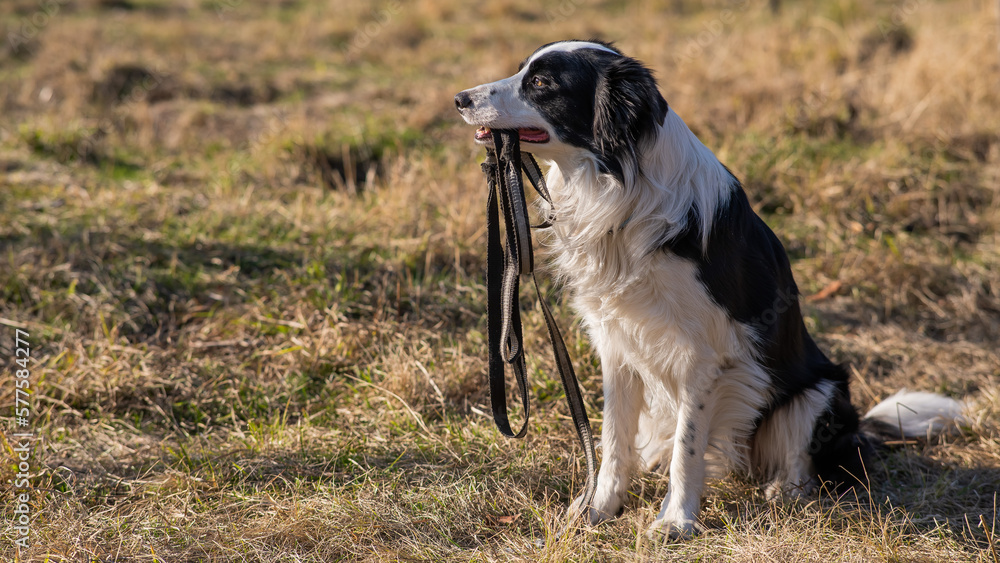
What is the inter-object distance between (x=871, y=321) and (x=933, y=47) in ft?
11.9

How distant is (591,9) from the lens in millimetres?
10219

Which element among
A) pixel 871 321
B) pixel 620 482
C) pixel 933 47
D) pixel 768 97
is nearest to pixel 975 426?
pixel 871 321

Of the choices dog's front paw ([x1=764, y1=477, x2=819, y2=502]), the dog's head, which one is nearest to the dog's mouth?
the dog's head

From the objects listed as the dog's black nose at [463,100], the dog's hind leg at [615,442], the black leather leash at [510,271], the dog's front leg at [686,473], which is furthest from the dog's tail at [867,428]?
the dog's black nose at [463,100]

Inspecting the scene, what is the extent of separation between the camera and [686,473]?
7.89 ft

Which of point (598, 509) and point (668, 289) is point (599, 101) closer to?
point (668, 289)

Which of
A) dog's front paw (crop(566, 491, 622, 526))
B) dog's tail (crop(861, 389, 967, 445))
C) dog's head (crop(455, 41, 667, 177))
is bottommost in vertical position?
dog's front paw (crop(566, 491, 622, 526))

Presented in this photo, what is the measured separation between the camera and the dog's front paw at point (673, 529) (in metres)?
2.38

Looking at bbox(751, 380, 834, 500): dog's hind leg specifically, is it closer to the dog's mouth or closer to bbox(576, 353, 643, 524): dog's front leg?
bbox(576, 353, 643, 524): dog's front leg

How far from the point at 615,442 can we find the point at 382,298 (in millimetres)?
1466

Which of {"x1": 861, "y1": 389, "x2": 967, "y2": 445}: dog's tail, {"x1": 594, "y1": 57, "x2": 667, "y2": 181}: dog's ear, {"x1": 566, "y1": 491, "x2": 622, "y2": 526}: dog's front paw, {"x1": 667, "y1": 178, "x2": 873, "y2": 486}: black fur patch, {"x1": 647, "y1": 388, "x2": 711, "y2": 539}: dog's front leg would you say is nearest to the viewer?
{"x1": 594, "y1": 57, "x2": 667, "y2": 181}: dog's ear

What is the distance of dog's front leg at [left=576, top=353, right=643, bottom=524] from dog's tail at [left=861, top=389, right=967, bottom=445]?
100 centimetres

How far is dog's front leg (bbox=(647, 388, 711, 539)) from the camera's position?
2.37m

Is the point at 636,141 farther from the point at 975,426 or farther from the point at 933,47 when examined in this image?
the point at 933,47
